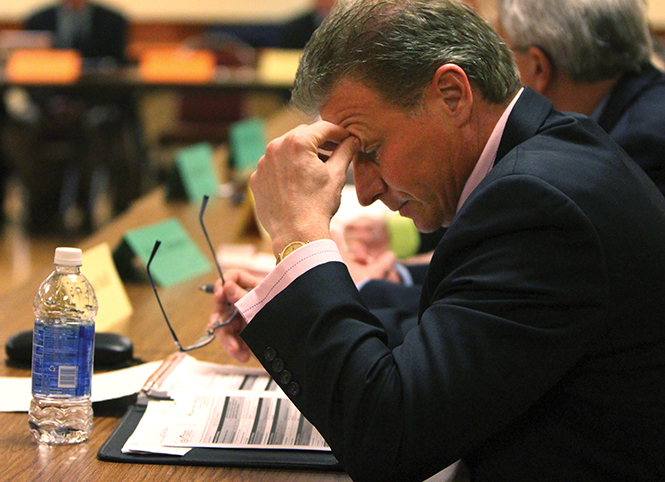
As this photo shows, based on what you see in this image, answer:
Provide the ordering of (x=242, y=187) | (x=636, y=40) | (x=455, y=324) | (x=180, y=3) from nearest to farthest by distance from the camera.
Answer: (x=455, y=324), (x=636, y=40), (x=242, y=187), (x=180, y=3)

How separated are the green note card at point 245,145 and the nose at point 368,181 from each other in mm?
2108

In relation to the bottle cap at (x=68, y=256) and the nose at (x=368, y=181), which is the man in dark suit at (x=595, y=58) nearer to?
the nose at (x=368, y=181)

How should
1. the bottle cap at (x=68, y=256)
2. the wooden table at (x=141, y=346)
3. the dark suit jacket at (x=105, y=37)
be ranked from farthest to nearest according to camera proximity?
the dark suit jacket at (x=105, y=37) < the bottle cap at (x=68, y=256) < the wooden table at (x=141, y=346)

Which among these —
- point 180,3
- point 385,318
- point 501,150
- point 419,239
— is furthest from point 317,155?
point 180,3

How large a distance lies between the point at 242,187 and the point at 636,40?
5.02ft

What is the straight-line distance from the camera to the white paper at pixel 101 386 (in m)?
1.22

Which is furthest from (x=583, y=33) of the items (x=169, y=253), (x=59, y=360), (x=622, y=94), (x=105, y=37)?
(x=105, y=37)

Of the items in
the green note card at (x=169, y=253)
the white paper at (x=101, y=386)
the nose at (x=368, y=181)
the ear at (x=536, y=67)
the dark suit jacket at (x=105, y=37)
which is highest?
the nose at (x=368, y=181)

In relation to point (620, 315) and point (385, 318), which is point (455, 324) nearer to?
point (620, 315)

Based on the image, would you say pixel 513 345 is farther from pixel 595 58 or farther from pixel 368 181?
pixel 595 58

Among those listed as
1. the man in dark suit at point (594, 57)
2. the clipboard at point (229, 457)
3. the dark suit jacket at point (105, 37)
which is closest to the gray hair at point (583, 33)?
the man in dark suit at point (594, 57)

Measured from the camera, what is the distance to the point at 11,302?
1.74 metres

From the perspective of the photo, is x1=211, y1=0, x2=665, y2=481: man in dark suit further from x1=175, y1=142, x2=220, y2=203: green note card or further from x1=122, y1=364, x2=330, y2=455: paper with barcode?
x1=175, y1=142, x2=220, y2=203: green note card

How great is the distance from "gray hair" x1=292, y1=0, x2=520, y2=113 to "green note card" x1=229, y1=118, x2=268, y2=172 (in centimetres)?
220
